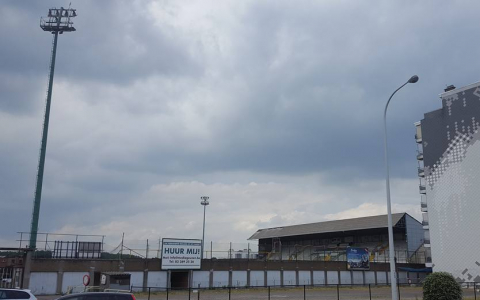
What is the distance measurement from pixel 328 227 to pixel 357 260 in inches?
1118

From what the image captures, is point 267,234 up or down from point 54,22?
down

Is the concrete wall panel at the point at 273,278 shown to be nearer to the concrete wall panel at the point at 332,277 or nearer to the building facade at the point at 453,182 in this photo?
the concrete wall panel at the point at 332,277

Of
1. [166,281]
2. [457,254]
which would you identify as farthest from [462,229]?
[166,281]

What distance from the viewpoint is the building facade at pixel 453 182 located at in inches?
2371

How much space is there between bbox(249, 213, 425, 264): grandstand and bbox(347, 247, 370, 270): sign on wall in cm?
708

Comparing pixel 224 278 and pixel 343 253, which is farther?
pixel 343 253

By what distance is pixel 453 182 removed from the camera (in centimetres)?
6338

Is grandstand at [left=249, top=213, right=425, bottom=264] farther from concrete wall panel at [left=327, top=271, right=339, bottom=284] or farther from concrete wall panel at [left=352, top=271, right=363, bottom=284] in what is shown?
concrete wall panel at [left=352, top=271, right=363, bottom=284]

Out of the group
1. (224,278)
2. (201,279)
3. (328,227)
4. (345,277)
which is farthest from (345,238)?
(201,279)

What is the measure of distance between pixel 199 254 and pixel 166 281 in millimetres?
4764

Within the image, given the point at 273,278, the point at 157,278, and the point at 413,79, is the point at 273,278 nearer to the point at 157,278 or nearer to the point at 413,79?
the point at 157,278

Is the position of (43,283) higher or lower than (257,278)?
lower

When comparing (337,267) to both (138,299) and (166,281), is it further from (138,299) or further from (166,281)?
(138,299)

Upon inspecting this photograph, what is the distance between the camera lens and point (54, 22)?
71.4 meters
